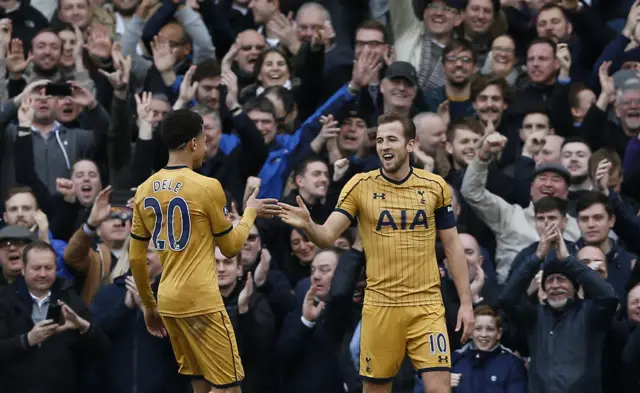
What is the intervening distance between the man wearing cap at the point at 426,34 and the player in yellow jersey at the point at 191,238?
6609mm

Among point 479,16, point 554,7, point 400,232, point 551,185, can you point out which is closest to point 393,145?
point 400,232

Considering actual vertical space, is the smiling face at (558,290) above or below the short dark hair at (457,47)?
below

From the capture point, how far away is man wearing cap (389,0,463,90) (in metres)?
18.3

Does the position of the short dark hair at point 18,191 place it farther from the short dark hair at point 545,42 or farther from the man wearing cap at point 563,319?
the short dark hair at point 545,42

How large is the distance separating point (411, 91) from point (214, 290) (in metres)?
5.54

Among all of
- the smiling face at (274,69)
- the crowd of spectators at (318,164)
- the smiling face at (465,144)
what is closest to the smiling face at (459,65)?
the crowd of spectators at (318,164)

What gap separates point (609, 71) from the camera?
18344 mm

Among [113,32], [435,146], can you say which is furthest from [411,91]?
[113,32]

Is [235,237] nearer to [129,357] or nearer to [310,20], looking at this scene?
[129,357]

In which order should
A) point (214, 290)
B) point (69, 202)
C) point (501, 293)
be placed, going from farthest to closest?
point (69, 202), point (501, 293), point (214, 290)

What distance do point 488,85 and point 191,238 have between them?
20.8 feet

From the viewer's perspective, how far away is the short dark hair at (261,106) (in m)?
16.9

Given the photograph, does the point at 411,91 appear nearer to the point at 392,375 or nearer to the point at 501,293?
the point at 501,293

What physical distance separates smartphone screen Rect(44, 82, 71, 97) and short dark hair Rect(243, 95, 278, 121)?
2097mm
